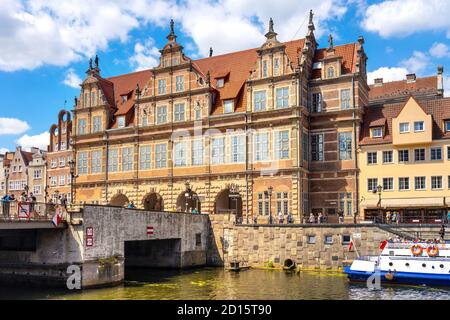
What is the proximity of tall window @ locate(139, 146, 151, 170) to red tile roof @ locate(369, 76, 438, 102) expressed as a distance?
29.0 meters

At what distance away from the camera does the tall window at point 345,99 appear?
4828cm

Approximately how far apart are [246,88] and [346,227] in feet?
56.9

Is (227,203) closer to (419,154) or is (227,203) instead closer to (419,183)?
(419,183)

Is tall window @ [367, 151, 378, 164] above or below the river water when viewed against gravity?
above

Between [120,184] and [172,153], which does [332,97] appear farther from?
[120,184]

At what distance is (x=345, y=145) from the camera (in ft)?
158

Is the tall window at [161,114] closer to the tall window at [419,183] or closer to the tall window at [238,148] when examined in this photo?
the tall window at [238,148]

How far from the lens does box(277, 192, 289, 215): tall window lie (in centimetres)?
4731

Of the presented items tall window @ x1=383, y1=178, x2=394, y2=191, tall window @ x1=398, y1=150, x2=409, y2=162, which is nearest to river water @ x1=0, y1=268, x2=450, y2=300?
tall window @ x1=383, y1=178, x2=394, y2=191

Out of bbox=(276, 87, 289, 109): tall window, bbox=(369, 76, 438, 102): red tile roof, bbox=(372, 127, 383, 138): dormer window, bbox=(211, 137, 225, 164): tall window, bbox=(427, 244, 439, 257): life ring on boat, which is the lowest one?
bbox=(427, 244, 439, 257): life ring on boat

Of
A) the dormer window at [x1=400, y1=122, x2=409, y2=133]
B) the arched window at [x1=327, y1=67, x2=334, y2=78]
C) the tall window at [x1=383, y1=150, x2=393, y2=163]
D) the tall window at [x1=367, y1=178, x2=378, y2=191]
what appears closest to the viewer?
the dormer window at [x1=400, y1=122, x2=409, y2=133]

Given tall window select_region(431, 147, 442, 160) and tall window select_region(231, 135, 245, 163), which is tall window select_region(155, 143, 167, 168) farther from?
tall window select_region(431, 147, 442, 160)

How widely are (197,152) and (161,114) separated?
624 centimetres

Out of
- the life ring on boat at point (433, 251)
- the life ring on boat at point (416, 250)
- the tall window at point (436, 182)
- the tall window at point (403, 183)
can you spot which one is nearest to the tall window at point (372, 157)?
the tall window at point (403, 183)
